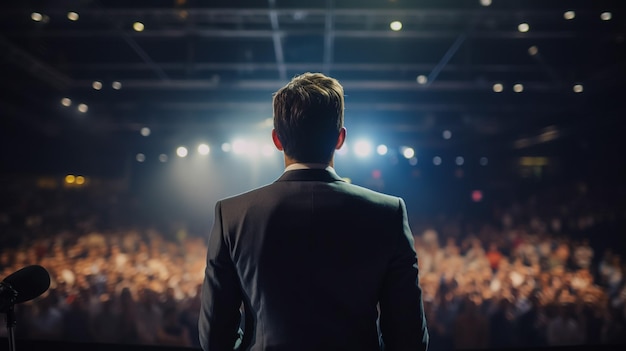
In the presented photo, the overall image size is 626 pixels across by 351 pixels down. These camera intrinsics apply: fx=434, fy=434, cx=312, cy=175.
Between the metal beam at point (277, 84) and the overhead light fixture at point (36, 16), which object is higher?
the overhead light fixture at point (36, 16)

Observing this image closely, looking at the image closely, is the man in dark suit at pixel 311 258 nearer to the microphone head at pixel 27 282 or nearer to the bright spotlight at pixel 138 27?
the microphone head at pixel 27 282

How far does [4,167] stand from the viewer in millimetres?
7488

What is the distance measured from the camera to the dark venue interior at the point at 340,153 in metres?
4.79

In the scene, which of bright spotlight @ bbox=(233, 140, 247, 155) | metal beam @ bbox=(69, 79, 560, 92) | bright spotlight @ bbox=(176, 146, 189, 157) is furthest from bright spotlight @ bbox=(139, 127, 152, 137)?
metal beam @ bbox=(69, 79, 560, 92)

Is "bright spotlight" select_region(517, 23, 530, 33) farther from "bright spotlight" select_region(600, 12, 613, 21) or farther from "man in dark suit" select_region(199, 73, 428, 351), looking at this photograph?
"man in dark suit" select_region(199, 73, 428, 351)

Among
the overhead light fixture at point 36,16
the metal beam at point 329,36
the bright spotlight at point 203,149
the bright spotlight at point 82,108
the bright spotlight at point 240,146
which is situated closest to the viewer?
the metal beam at point 329,36

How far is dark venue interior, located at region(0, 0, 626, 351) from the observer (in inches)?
189

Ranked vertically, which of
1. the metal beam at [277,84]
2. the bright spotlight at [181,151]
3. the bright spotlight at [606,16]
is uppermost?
the bright spotlight at [606,16]

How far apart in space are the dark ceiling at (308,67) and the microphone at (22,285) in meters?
4.14

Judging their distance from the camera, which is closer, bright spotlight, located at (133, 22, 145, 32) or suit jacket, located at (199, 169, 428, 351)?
suit jacket, located at (199, 169, 428, 351)

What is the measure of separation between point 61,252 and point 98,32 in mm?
3126

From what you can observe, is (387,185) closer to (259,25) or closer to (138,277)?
(259,25)

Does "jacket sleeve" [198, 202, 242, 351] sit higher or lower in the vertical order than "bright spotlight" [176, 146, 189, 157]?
lower

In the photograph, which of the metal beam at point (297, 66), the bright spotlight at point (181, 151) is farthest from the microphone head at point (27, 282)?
the bright spotlight at point (181, 151)
